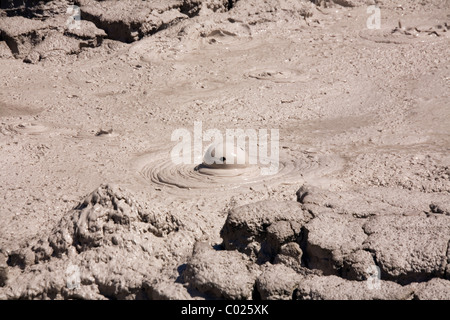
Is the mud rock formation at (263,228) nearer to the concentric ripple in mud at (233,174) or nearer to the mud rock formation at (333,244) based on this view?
the mud rock formation at (333,244)

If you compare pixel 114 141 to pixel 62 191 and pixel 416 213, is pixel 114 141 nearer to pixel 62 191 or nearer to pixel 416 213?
pixel 62 191

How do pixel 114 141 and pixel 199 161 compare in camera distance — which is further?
pixel 114 141

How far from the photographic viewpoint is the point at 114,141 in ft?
20.9

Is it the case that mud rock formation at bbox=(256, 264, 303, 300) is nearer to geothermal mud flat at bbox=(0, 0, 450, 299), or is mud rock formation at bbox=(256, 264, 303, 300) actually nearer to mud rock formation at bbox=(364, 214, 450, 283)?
geothermal mud flat at bbox=(0, 0, 450, 299)

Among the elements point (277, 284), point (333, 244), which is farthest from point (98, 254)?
point (333, 244)

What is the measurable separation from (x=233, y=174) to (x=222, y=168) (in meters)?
0.13

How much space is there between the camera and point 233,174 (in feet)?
18.0

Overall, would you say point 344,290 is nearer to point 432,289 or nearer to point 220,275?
point 432,289

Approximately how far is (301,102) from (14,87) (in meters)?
3.53

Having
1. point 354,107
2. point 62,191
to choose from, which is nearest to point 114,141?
point 62,191

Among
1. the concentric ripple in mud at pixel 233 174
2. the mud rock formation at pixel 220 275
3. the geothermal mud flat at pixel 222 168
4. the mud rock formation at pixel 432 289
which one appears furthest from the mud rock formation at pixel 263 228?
the concentric ripple in mud at pixel 233 174

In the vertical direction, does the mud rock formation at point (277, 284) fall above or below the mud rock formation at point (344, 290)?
below

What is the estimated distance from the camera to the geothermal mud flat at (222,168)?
344 centimetres

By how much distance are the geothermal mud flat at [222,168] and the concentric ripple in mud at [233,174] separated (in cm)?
2
